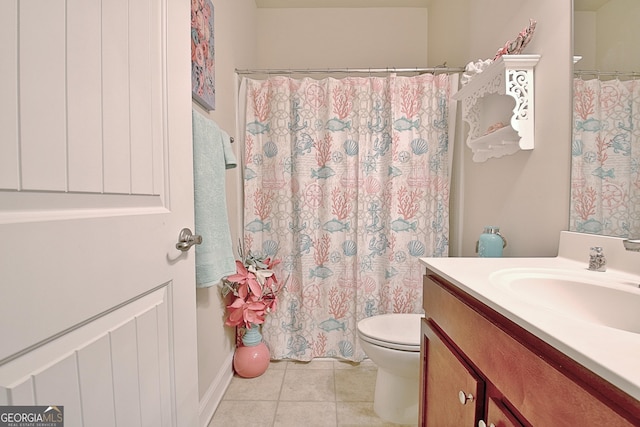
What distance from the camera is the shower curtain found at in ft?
2.52

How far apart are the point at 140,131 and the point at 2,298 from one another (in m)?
0.38

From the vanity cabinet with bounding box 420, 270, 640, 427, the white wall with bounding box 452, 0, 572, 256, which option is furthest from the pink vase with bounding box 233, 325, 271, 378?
the white wall with bounding box 452, 0, 572, 256

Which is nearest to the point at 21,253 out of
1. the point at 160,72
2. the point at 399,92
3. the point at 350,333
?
the point at 160,72

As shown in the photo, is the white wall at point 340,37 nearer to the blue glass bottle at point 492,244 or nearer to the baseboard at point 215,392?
the blue glass bottle at point 492,244

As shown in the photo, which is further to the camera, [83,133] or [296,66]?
[296,66]

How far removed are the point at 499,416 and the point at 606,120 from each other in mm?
926

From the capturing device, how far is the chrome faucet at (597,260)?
0.78 meters

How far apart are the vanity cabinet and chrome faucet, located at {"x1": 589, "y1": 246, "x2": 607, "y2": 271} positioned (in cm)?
45

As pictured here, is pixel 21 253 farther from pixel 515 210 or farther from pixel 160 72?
pixel 515 210

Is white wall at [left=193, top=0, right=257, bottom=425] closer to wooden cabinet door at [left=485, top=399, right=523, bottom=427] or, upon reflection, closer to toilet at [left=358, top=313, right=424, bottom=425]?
toilet at [left=358, top=313, right=424, bottom=425]

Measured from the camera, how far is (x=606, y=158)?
0.83 meters

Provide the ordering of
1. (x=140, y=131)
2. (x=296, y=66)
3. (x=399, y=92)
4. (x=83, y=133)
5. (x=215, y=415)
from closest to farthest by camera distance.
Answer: (x=83, y=133) < (x=140, y=131) < (x=215, y=415) < (x=399, y=92) < (x=296, y=66)

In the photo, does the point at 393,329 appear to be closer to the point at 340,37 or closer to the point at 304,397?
the point at 304,397

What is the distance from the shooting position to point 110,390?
1.59ft
